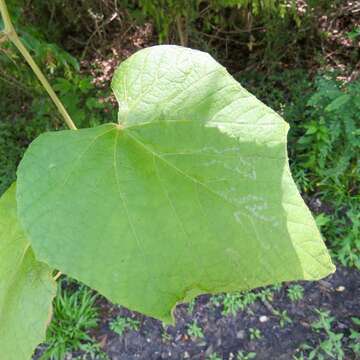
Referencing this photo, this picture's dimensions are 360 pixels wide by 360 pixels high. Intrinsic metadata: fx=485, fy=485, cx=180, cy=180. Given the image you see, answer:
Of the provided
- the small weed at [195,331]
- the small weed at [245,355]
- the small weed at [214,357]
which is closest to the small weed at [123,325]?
the small weed at [195,331]

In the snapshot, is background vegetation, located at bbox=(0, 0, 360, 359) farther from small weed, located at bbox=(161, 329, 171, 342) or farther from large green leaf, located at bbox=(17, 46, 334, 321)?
large green leaf, located at bbox=(17, 46, 334, 321)

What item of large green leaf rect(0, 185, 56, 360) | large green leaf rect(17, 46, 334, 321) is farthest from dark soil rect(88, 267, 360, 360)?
large green leaf rect(17, 46, 334, 321)

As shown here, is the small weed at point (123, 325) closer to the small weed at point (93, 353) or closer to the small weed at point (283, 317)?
the small weed at point (93, 353)

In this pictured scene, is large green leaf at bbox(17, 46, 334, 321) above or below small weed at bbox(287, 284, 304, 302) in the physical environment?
above

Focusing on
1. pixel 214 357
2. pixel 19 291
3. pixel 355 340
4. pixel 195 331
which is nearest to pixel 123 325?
pixel 195 331

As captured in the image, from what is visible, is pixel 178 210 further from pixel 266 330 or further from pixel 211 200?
pixel 266 330

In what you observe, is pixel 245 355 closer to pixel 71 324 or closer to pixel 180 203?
pixel 71 324
